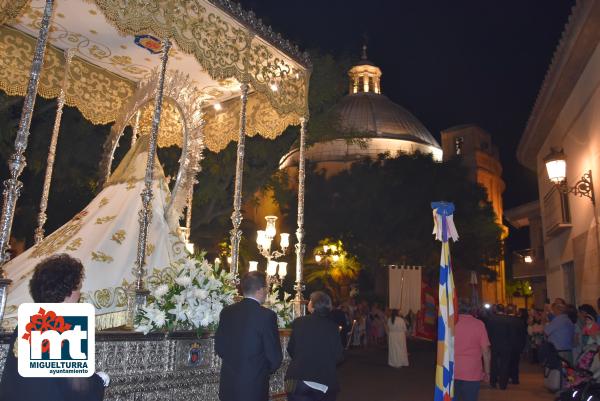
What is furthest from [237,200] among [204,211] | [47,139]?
[204,211]

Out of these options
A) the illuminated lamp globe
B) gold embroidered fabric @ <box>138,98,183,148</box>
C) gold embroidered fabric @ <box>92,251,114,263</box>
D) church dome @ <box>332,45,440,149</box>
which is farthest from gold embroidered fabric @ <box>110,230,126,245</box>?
church dome @ <box>332,45,440,149</box>

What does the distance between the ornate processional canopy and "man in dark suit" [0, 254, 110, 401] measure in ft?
13.2

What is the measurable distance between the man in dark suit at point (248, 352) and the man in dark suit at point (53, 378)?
5.03 ft

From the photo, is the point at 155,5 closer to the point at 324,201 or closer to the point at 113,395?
the point at 113,395

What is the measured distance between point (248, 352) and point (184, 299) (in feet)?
6.00

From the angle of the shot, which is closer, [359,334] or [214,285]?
[214,285]

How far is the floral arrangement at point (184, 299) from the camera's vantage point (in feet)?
17.1

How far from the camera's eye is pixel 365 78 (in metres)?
66.6

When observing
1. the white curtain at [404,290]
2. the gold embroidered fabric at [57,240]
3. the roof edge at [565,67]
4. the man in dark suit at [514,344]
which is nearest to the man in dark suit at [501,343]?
the man in dark suit at [514,344]

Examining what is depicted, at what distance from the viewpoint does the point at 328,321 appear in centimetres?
491

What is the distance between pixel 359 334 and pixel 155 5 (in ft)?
59.8

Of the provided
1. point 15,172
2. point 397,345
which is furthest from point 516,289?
point 15,172

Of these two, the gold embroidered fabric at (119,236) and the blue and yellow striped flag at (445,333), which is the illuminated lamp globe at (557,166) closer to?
the blue and yellow striped flag at (445,333)

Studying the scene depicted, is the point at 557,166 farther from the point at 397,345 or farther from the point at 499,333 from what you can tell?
the point at 397,345
